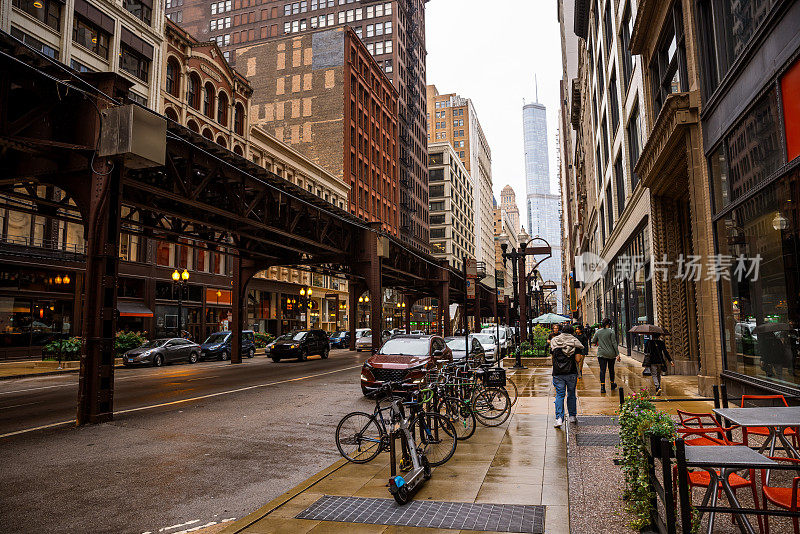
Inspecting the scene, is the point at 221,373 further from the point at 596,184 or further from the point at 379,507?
the point at 596,184

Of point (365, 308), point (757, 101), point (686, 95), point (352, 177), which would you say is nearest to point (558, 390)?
point (757, 101)

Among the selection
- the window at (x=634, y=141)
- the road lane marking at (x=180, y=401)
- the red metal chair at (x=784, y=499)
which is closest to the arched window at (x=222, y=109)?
the road lane marking at (x=180, y=401)

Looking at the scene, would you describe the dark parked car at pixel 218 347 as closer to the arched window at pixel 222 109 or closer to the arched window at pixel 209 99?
the arched window at pixel 209 99

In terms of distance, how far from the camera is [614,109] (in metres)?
28.7

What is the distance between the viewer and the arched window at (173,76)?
39.6 m

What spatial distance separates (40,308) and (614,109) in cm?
3461

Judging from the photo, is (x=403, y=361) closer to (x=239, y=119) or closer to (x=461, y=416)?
(x=461, y=416)

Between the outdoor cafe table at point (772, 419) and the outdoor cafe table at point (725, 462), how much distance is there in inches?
35.6

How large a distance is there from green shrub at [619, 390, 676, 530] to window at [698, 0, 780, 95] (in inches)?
289

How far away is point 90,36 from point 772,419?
128 feet

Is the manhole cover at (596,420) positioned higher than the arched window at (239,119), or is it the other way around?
the arched window at (239,119)

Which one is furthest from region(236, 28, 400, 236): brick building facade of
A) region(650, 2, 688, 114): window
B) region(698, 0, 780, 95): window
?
region(698, 0, 780, 95): window

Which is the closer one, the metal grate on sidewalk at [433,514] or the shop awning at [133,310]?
the metal grate on sidewalk at [433,514]

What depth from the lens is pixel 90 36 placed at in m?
33.0
